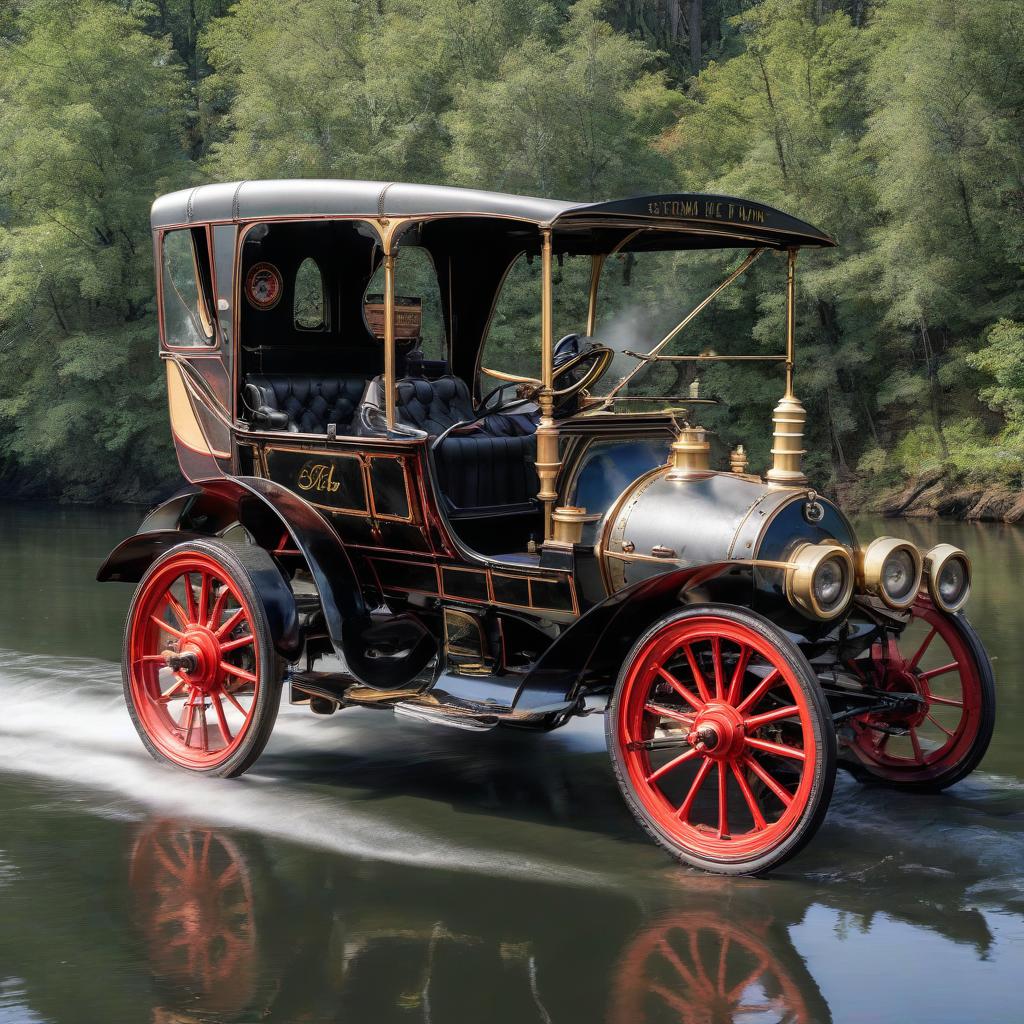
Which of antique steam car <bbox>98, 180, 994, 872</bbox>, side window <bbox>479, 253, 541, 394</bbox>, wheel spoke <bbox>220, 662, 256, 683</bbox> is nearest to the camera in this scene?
antique steam car <bbox>98, 180, 994, 872</bbox>

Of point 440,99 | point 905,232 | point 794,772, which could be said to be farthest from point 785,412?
point 440,99

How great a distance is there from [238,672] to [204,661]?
239mm

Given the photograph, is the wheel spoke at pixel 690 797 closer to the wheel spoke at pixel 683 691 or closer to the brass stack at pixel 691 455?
the wheel spoke at pixel 683 691

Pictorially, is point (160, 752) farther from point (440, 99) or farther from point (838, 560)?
point (440, 99)

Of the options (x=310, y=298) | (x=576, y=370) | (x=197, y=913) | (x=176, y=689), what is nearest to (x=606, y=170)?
(x=310, y=298)

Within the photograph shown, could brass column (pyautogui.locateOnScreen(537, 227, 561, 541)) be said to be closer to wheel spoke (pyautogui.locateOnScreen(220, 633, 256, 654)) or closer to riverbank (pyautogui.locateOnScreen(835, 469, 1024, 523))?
wheel spoke (pyautogui.locateOnScreen(220, 633, 256, 654))

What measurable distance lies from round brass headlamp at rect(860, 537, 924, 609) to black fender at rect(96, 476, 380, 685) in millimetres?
2195

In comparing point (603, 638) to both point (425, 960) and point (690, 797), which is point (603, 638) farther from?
point (425, 960)

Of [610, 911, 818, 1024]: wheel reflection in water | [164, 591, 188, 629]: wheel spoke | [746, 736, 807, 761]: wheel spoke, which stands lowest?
[610, 911, 818, 1024]: wheel reflection in water

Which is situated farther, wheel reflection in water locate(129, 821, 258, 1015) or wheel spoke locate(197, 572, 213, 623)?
wheel spoke locate(197, 572, 213, 623)

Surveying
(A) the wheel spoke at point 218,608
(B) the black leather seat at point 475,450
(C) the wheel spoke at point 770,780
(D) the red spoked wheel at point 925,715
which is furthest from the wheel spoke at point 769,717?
(A) the wheel spoke at point 218,608

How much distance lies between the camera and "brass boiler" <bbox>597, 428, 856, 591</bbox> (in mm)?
5324

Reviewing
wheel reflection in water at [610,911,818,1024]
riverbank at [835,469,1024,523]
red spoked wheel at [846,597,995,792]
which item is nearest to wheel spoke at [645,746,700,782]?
wheel reflection in water at [610,911,818,1024]

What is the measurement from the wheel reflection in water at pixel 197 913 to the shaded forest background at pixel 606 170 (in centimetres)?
1889
